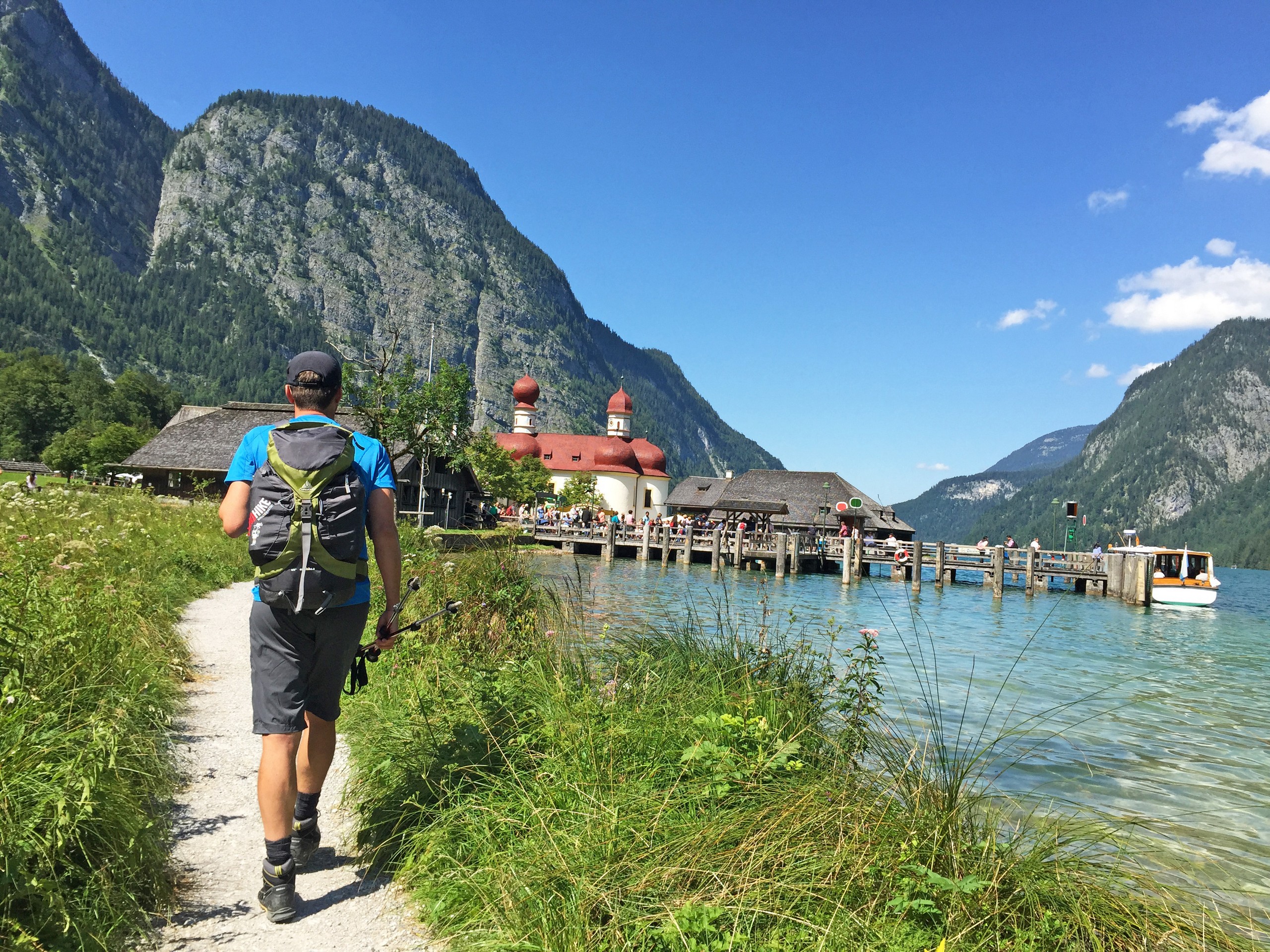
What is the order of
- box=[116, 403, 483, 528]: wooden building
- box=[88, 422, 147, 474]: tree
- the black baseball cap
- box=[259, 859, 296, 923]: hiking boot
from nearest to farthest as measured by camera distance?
box=[259, 859, 296, 923]: hiking boot
the black baseball cap
box=[116, 403, 483, 528]: wooden building
box=[88, 422, 147, 474]: tree

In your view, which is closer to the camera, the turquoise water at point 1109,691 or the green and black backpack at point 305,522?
the green and black backpack at point 305,522

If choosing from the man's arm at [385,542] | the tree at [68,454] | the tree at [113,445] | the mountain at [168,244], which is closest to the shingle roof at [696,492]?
the tree at [113,445]

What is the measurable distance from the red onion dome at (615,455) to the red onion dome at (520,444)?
6020 millimetres

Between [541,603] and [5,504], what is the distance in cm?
565

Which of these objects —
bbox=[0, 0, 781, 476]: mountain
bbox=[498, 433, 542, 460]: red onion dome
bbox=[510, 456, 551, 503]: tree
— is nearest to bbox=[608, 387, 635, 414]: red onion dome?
bbox=[498, 433, 542, 460]: red onion dome

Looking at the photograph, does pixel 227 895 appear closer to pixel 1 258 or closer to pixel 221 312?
pixel 1 258

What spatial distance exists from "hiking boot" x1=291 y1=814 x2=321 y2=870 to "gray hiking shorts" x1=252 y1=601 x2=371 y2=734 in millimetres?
610

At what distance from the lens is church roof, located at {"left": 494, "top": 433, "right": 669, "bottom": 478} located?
8800 centimetres

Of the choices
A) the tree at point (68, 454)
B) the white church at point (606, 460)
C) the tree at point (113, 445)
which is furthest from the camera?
the white church at point (606, 460)

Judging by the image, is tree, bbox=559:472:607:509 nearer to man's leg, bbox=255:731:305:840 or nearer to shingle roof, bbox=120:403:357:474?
shingle roof, bbox=120:403:357:474

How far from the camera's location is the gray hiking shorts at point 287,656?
3.27 meters

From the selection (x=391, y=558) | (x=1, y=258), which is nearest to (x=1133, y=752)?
(x=391, y=558)

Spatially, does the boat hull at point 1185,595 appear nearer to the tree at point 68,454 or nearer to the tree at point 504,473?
the tree at point 504,473

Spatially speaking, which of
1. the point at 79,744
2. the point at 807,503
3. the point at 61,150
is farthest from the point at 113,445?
the point at 61,150
